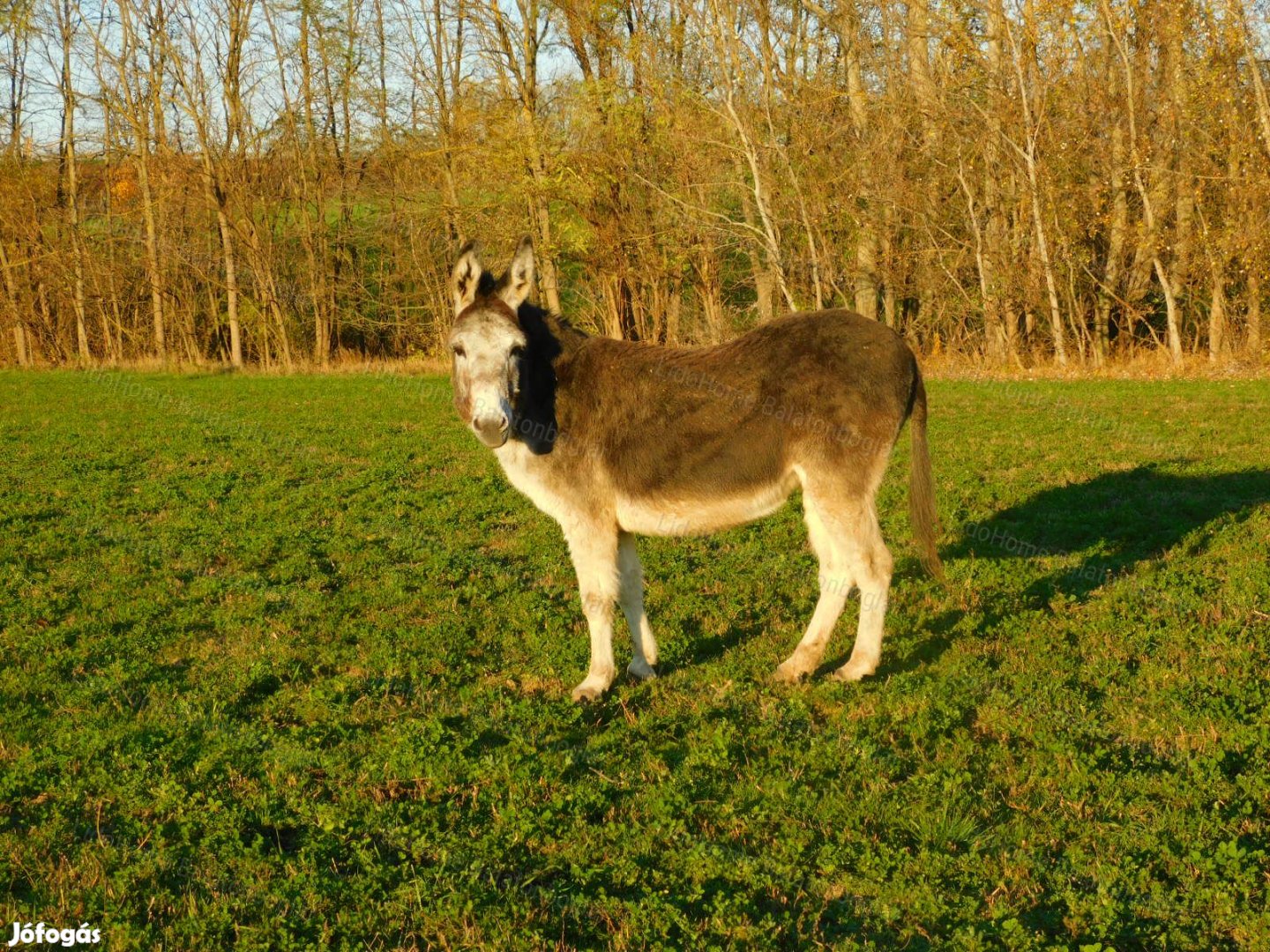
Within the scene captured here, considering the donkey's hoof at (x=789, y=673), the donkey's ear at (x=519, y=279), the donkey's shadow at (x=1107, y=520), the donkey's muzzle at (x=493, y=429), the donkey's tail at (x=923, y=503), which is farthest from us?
the donkey's shadow at (x=1107, y=520)

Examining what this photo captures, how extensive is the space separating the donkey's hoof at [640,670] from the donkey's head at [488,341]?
1933mm

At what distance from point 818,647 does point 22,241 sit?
42.1 m

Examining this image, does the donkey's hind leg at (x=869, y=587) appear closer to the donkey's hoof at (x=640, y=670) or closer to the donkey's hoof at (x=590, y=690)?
the donkey's hoof at (x=640, y=670)

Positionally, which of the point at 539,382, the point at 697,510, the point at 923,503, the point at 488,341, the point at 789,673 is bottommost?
the point at 789,673

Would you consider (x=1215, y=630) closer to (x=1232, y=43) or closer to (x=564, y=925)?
(x=564, y=925)

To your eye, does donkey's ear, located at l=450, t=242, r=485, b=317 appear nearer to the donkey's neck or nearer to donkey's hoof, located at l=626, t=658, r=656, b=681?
the donkey's neck

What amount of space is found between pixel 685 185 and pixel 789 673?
25.0 metres

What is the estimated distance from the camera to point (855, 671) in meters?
6.12

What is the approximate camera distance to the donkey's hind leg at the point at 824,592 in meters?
6.04

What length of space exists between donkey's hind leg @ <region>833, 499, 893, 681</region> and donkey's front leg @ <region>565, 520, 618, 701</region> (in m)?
1.51

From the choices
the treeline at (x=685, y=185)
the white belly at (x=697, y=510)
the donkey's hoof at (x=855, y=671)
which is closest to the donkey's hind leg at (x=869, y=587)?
the donkey's hoof at (x=855, y=671)

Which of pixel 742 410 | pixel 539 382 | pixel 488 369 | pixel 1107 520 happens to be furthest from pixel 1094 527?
pixel 488 369

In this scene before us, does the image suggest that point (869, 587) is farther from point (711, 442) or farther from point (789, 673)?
point (711, 442)

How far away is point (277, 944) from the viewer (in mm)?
3561
